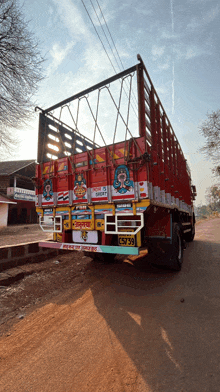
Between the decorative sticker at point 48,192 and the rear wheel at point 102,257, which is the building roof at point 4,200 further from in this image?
the rear wheel at point 102,257

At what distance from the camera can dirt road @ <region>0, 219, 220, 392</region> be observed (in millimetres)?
1639

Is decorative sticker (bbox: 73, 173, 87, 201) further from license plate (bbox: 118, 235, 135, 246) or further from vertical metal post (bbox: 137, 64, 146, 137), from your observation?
vertical metal post (bbox: 137, 64, 146, 137)

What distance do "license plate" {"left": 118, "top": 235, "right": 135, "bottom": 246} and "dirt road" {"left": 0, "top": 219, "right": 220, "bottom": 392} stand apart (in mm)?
805

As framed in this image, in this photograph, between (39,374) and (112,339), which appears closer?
(39,374)

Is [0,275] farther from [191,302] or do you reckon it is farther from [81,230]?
[191,302]

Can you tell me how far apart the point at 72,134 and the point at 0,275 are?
4218 millimetres

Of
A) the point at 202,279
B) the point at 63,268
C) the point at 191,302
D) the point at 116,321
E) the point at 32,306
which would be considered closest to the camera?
the point at 116,321

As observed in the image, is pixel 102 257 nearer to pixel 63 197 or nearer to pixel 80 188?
pixel 63 197

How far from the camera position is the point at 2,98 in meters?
8.40

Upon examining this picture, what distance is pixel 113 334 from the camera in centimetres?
226

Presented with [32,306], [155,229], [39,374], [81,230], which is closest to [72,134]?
[81,230]

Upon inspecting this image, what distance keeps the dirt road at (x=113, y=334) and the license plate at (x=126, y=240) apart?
2.64 ft

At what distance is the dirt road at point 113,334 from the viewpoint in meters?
1.64

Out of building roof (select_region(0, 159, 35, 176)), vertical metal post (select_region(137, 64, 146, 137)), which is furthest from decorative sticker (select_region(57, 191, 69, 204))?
building roof (select_region(0, 159, 35, 176))
